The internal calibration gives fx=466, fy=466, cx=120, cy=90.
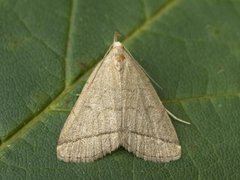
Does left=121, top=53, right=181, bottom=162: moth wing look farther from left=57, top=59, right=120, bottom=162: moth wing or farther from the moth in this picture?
left=57, top=59, right=120, bottom=162: moth wing

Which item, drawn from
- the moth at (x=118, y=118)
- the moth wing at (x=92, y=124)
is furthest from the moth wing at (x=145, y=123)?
the moth wing at (x=92, y=124)

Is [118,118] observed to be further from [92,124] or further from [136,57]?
[136,57]

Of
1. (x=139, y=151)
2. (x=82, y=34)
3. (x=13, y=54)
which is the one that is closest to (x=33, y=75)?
(x=13, y=54)

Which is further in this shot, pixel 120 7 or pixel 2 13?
pixel 120 7

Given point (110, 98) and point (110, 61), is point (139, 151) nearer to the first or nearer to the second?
point (110, 98)

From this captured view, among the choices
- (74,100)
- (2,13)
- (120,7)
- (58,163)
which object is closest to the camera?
(58,163)

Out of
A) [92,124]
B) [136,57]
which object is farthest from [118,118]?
[136,57]

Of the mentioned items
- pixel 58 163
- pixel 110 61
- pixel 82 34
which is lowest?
pixel 58 163

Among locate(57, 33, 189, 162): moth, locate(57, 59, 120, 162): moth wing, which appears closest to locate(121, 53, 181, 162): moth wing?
locate(57, 33, 189, 162): moth
